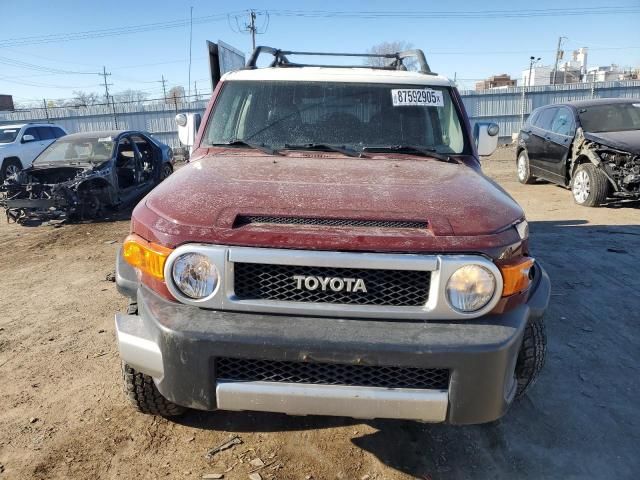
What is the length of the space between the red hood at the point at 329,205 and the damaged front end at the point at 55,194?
21.4 feet

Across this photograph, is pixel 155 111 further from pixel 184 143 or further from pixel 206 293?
pixel 206 293

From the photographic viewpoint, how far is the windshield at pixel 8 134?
43.2 ft

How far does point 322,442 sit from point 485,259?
1.37 meters

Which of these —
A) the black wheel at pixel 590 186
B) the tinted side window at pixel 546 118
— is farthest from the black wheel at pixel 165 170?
the black wheel at pixel 590 186

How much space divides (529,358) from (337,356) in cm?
114

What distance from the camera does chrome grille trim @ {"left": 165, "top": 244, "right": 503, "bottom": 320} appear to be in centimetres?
197

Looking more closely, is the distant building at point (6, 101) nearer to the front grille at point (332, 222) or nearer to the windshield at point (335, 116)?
the windshield at point (335, 116)

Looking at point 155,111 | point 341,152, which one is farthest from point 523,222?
point 155,111

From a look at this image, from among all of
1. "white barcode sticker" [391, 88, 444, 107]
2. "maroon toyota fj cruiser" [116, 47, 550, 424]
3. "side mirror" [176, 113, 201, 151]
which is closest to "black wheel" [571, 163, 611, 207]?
"white barcode sticker" [391, 88, 444, 107]

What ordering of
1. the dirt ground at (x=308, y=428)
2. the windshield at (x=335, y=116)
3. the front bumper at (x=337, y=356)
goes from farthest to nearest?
the windshield at (x=335, y=116) → the dirt ground at (x=308, y=428) → the front bumper at (x=337, y=356)

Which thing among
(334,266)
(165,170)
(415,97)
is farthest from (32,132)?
(334,266)

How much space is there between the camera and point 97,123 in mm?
25266

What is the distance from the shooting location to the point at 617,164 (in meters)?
8.01

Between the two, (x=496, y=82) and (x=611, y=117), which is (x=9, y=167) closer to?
(x=611, y=117)
